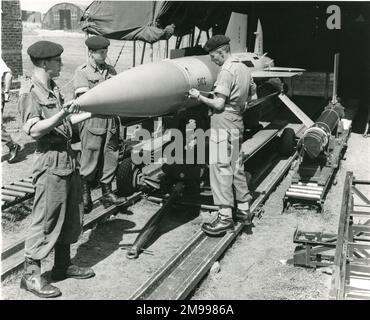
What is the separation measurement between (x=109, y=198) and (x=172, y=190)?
0.80 m

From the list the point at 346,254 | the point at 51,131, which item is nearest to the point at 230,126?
the point at 346,254

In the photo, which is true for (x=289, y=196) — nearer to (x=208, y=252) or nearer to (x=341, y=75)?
(x=208, y=252)

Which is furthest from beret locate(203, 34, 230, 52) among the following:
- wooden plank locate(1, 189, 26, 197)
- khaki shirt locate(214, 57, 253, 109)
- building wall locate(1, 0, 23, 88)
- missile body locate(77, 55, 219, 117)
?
building wall locate(1, 0, 23, 88)

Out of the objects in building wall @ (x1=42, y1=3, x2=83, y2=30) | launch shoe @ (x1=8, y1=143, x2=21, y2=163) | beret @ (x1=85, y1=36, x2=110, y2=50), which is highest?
building wall @ (x1=42, y1=3, x2=83, y2=30)

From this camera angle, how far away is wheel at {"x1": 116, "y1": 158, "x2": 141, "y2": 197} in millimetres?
6336

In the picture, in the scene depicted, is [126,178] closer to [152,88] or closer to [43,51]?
[152,88]

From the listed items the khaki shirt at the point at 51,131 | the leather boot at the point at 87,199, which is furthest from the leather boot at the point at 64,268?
the leather boot at the point at 87,199

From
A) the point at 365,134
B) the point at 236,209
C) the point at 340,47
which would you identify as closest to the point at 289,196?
the point at 236,209

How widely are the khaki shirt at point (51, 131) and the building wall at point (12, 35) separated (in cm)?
990

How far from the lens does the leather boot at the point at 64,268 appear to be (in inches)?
167

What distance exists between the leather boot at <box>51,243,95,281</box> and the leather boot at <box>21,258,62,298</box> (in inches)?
11.3

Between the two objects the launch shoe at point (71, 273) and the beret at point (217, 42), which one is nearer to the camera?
the launch shoe at point (71, 273)

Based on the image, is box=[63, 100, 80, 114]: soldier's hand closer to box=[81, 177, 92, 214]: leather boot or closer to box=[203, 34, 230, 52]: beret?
box=[203, 34, 230, 52]: beret

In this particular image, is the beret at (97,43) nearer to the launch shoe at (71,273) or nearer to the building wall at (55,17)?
the launch shoe at (71,273)
